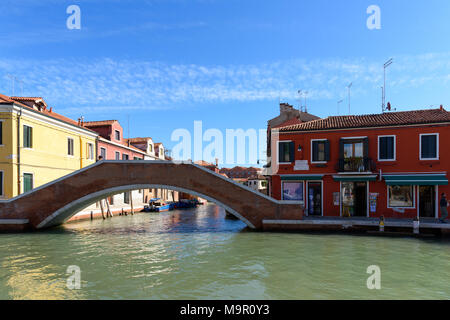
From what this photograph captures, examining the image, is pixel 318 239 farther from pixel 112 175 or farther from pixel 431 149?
pixel 112 175

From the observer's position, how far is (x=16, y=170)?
17484 mm

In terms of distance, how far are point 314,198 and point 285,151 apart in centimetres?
338

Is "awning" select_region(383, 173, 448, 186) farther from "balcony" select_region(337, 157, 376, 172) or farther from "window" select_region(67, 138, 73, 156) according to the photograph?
"window" select_region(67, 138, 73, 156)

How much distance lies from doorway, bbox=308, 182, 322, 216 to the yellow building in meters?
17.4

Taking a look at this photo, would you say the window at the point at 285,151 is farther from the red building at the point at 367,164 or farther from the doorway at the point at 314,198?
the doorway at the point at 314,198

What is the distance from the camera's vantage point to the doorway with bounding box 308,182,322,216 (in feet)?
59.1

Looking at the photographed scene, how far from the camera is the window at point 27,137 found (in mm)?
18094

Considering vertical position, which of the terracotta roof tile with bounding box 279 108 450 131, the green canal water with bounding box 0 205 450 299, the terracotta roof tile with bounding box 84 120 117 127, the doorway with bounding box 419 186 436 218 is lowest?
the green canal water with bounding box 0 205 450 299

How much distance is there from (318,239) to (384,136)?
7.61 metres

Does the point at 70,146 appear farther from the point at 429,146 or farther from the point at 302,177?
the point at 429,146

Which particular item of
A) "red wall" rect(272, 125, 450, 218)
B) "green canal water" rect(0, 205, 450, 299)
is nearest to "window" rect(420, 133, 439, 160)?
"red wall" rect(272, 125, 450, 218)

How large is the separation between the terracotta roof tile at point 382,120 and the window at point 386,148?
0.80m

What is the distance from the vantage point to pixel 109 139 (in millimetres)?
28312
